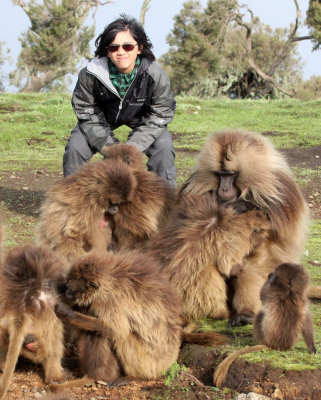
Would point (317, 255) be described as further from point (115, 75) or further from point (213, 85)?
point (213, 85)

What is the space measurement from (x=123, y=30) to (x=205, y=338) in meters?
3.91

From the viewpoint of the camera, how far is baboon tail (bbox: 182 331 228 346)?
4.39 meters

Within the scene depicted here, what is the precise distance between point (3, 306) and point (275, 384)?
182 centimetres

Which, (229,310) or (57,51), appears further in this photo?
(57,51)

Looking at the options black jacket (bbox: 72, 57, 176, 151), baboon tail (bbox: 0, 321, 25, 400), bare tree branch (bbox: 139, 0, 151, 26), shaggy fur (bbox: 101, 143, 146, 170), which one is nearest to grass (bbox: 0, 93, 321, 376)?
baboon tail (bbox: 0, 321, 25, 400)

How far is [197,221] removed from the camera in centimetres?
484

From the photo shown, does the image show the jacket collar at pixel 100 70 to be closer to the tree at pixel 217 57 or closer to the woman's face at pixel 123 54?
the woman's face at pixel 123 54

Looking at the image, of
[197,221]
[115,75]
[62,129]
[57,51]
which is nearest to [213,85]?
[57,51]

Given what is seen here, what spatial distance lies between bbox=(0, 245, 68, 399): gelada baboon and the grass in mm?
1223

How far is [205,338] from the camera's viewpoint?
174 inches

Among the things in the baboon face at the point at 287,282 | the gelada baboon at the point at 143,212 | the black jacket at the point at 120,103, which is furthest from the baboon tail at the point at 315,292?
the black jacket at the point at 120,103

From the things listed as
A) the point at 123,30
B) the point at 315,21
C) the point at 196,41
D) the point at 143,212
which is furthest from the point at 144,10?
the point at 143,212

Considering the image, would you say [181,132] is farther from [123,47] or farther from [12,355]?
[12,355]

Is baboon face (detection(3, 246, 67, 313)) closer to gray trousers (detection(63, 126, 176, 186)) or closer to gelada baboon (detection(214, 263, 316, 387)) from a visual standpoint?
gelada baboon (detection(214, 263, 316, 387))
